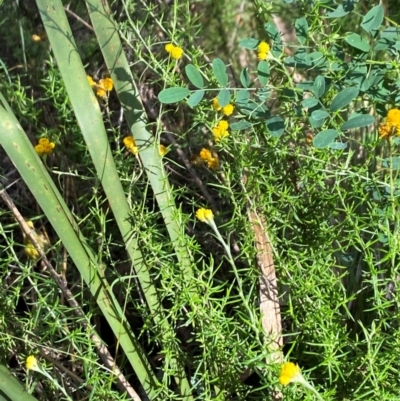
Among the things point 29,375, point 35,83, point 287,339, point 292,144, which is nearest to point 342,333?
point 287,339

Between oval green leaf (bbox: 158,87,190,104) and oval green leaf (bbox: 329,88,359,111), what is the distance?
0.21m

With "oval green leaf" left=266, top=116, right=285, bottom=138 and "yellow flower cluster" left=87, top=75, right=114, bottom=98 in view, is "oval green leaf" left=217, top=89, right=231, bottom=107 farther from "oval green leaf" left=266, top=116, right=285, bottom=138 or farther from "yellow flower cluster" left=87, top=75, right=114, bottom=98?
"yellow flower cluster" left=87, top=75, right=114, bottom=98

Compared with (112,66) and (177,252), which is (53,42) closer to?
(112,66)

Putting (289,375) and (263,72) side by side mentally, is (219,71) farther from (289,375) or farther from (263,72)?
(289,375)

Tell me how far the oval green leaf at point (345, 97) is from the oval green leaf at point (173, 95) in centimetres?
21

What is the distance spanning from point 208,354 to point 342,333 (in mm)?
199

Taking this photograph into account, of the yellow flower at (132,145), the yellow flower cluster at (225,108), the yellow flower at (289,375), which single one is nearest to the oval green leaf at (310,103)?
the yellow flower cluster at (225,108)

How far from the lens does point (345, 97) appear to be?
808 millimetres

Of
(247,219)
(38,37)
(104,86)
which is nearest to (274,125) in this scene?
(247,219)

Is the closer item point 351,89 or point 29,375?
point 351,89

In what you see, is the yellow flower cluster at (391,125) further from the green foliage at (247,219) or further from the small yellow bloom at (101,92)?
the small yellow bloom at (101,92)

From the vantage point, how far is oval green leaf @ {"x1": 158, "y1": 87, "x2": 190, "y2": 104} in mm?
837

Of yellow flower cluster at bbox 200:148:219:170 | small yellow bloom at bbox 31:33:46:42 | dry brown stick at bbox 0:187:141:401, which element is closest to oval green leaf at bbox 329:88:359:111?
yellow flower cluster at bbox 200:148:219:170

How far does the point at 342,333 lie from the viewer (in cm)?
86
